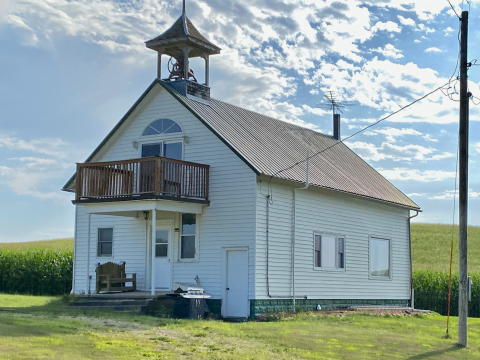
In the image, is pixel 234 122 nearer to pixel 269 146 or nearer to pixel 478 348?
pixel 269 146

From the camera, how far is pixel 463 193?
58.1 ft

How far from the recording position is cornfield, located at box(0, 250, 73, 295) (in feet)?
124

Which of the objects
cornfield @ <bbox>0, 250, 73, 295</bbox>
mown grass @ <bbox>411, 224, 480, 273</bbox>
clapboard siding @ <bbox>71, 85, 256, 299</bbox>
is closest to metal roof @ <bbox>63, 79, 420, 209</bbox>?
clapboard siding @ <bbox>71, 85, 256, 299</bbox>

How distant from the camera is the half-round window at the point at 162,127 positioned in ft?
80.6

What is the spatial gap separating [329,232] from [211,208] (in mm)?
5190

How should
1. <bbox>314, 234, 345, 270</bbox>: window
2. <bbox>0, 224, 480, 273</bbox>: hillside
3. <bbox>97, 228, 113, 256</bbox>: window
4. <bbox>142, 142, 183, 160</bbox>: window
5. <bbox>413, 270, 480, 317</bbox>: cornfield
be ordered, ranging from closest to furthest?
<bbox>142, 142, 183, 160</bbox>: window < <bbox>314, 234, 345, 270</bbox>: window < <bbox>97, 228, 113, 256</bbox>: window < <bbox>413, 270, 480, 317</bbox>: cornfield < <bbox>0, 224, 480, 273</bbox>: hillside

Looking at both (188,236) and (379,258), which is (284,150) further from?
(379,258)

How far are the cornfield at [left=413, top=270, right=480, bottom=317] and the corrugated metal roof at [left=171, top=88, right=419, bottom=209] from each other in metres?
6.56

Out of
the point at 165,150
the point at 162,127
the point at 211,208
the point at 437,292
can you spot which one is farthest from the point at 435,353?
the point at 437,292

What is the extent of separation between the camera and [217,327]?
1775 cm

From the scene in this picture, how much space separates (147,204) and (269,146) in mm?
6112

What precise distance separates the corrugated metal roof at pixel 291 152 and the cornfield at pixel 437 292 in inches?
258

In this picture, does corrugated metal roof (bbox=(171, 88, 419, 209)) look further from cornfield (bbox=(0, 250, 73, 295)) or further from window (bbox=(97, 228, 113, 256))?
cornfield (bbox=(0, 250, 73, 295))

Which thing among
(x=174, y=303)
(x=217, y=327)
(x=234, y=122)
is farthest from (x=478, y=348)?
(x=234, y=122)
